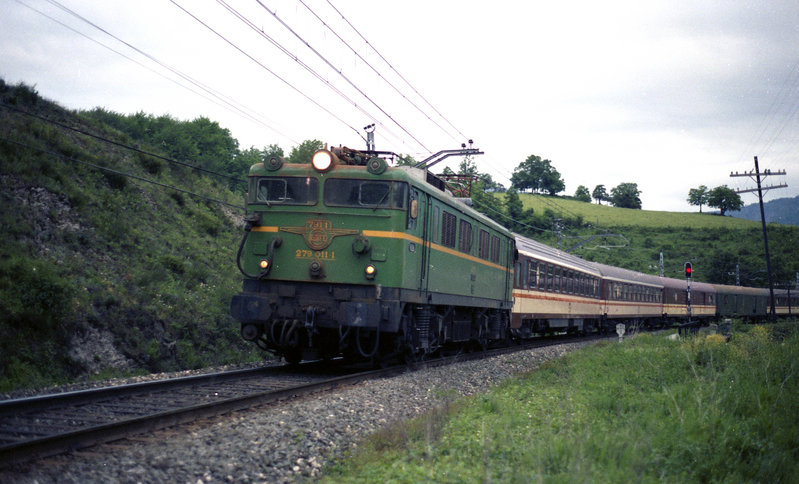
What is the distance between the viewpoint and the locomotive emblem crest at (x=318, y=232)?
1112 cm

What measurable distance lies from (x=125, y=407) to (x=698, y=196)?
140 m

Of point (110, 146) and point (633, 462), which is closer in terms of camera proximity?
point (633, 462)

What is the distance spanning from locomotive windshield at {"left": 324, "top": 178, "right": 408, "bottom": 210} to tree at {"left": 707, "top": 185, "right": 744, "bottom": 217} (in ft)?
411

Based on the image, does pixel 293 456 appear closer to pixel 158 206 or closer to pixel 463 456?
pixel 463 456

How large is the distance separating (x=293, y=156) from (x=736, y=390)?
55.4 m

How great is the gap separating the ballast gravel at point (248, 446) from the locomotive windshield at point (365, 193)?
336 centimetres

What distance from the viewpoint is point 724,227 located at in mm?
105438

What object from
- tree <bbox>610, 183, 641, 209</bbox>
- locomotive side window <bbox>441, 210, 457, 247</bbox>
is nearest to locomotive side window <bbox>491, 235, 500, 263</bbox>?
locomotive side window <bbox>441, 210, 457, 247</bbox>

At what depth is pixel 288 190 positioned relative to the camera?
11477 mm

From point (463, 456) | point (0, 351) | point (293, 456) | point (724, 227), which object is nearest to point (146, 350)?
point (0, 351)

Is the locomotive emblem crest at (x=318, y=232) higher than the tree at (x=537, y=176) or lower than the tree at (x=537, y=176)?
lower

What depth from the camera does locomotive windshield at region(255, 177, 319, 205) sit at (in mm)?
11359

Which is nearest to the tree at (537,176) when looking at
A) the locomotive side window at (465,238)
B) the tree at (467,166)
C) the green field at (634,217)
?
the green field at (634,217)

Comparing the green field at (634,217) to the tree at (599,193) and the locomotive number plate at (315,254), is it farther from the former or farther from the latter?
the locomotive number plate at (315,254)
